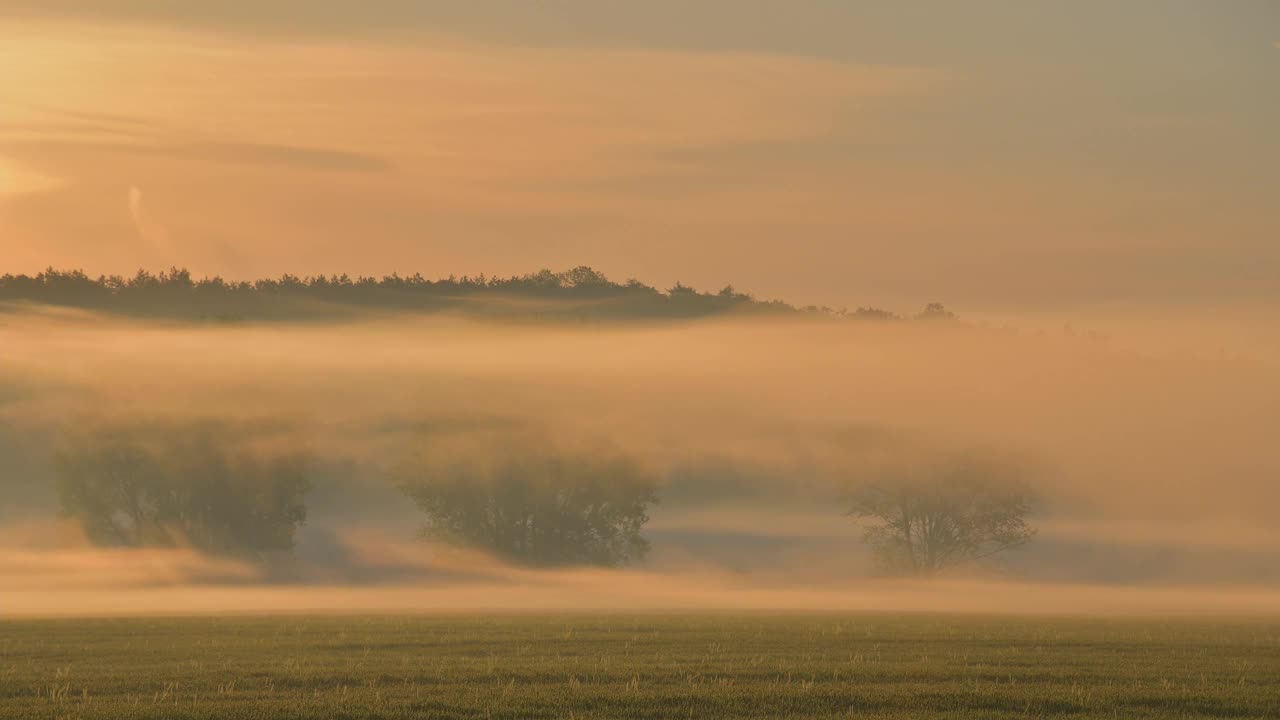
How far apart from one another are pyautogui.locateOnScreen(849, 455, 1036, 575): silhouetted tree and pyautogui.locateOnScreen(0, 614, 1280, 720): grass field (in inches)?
2466

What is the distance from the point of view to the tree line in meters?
136

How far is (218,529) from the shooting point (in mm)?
137625

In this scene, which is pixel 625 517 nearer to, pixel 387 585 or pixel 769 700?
pixel 387 585

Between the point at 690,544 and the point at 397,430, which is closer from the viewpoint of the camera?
the point at 397,430

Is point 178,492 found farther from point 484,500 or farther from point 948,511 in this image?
point 948,511

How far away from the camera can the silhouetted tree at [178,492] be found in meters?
137

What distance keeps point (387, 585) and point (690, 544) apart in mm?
49046

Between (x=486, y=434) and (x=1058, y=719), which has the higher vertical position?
(x=486, y=434)

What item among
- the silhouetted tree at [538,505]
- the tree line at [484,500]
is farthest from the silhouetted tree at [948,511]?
the silhouetted tree at [538,505]

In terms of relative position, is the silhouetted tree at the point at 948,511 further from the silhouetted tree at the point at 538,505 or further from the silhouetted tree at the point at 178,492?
the silhouetted tree at the point at 178,492

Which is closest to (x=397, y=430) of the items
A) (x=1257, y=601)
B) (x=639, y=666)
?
(x=1257, y=601)

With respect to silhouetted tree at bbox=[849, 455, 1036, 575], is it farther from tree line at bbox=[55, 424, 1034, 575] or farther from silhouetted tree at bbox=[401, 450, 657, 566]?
silhouetted tree at bbox=[401, 450, 657, 566]

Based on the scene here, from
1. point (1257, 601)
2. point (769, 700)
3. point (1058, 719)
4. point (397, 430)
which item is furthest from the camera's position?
point (397, 430)

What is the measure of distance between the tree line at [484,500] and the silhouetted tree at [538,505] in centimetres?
7
